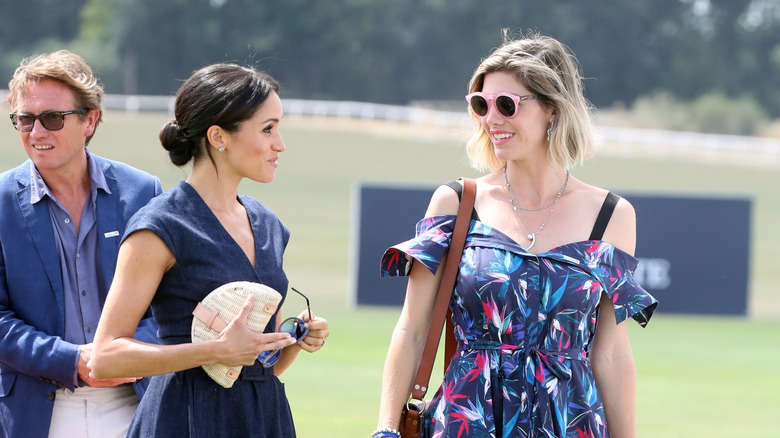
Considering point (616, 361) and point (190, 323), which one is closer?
point (190, 323)

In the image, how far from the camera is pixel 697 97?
65125 millimetres

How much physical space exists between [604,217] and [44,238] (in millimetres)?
1824

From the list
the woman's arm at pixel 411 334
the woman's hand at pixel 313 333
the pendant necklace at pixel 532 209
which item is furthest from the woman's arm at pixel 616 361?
the woman's hand at pixel 313 333

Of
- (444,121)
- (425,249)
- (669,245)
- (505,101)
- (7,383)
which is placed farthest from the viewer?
(444,121)

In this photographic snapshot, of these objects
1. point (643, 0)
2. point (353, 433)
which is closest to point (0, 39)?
point (643, 0)

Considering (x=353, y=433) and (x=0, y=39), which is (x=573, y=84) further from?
(x=0, y=39)

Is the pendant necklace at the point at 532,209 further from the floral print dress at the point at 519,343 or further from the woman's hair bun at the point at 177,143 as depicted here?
the woman's hair bun at the point at 177,143

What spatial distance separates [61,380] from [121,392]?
9.7 inches

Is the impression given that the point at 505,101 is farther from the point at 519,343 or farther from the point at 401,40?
the point at 401,40

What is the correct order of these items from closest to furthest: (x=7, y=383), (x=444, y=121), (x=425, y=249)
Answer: (x=425, y=249)
(x=7, y=383)
(x=444, y=121)

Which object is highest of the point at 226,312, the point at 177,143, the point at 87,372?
the point at 177,143

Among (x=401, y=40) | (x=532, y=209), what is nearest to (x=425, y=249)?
(x=532, y=209)

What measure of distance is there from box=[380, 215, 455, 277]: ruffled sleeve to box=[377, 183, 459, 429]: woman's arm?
0.03 m

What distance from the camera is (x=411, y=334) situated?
3.42 metres
